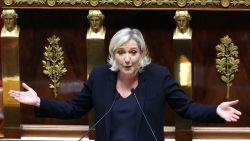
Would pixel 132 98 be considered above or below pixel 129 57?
below

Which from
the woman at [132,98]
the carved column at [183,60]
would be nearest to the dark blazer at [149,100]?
the woman at [132,98]

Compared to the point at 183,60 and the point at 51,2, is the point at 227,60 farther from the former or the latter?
the point at 51,2

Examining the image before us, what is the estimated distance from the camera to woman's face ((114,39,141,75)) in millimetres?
2537

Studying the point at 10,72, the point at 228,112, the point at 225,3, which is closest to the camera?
the point at 228,112

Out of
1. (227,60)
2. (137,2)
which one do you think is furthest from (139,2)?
(227,60)

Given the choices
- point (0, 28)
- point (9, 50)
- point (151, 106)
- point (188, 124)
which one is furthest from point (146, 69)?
point (0, 28)

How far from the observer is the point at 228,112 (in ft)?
8.19

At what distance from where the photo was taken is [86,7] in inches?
135

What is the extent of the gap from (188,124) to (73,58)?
0.74 metres

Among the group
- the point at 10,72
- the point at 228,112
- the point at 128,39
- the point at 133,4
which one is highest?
the point at 133,4

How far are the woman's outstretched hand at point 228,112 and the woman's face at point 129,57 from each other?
38 centimetres

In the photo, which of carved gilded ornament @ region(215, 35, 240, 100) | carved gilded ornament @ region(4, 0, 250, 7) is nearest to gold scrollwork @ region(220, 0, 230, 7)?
carved gilded ornament @ region(4, 0, 250, 7)

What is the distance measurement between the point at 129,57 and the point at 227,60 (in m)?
1.05

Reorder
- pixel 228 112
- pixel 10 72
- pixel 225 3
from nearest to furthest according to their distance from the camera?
pixel 228 112 → pixel 225 3 → pixel 10 72
